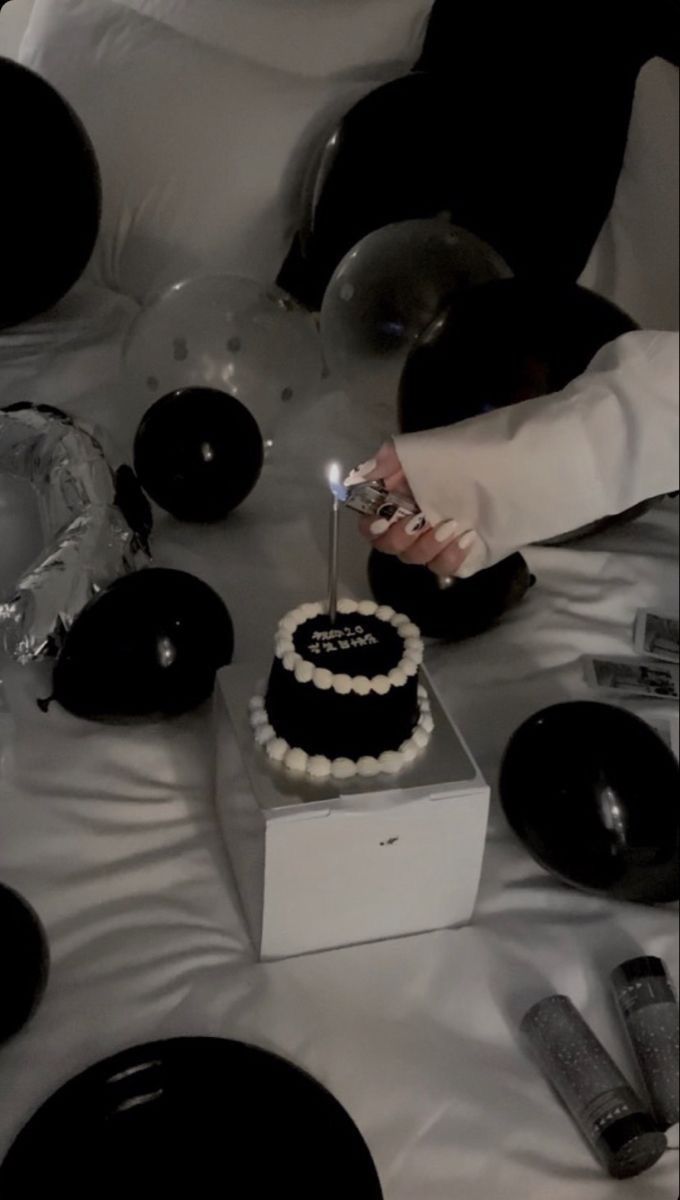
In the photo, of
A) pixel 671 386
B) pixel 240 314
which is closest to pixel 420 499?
pixel 671 386

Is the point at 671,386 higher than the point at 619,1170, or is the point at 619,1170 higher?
the point at 671,386

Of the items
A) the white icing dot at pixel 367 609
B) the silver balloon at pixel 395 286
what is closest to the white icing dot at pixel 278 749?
the white icing dot at pixel 367 609

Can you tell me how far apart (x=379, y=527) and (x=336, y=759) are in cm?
17

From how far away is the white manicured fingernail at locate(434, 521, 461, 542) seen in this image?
2.31 ft

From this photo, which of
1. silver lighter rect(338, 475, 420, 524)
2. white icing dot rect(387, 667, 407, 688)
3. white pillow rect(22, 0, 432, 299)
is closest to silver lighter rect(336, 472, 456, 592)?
silver lighter rect(338, 475, 420, 524)

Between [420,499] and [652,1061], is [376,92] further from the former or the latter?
[652,1061]

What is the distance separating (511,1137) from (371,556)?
0.54 meters

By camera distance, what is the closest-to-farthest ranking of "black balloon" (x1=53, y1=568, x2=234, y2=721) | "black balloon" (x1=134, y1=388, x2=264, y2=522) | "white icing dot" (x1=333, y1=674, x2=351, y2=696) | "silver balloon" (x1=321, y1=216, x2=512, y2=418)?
"white icing dot" (x1=333, y1=674, x2=351, y2=696), "black balloon" (x1=53, y1=568, x2=234, y2=721), "black balloon" (x1=134, y1=388, x2=264, y2=522), "silver balloon" (x1=321, y1=216, x2=512, y2=418)

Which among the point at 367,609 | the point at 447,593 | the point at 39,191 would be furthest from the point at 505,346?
the point at 39,191

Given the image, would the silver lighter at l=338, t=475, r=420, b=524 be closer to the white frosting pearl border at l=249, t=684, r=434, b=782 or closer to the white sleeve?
the white sleeve

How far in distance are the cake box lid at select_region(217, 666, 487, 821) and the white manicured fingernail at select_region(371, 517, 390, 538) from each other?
0.16m

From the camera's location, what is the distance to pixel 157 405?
1117 millimetres

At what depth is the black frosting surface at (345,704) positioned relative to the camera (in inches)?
29.1

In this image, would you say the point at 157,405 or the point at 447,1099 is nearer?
the point at 447,1099
